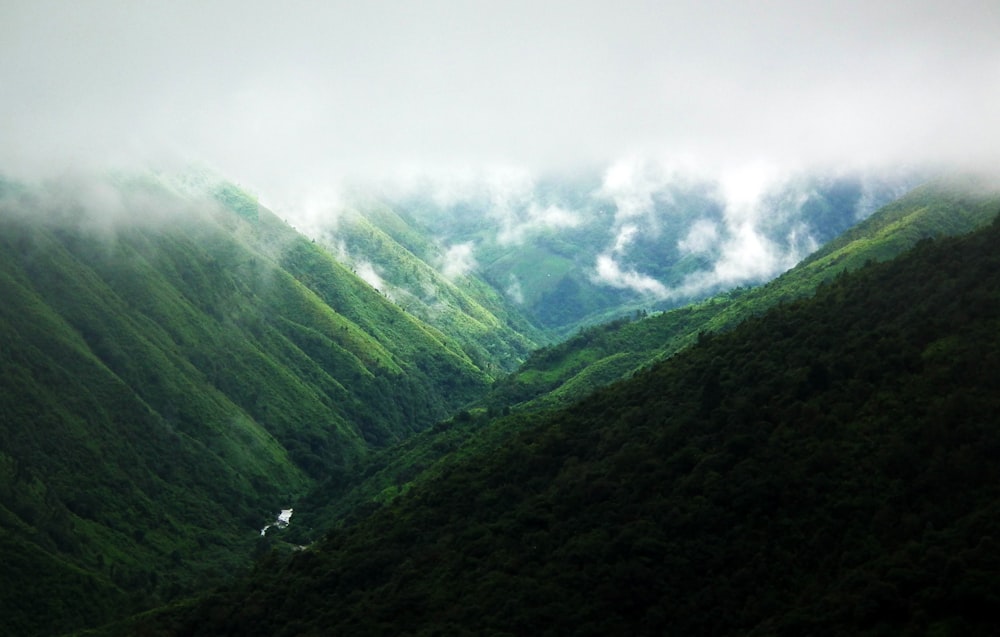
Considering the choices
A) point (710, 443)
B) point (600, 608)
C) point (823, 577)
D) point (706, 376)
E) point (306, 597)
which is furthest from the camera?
point (706, 376)

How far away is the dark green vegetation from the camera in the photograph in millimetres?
105875

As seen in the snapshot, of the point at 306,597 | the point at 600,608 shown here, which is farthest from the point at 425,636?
the point at 306,597

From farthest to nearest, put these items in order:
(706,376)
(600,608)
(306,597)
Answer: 1. (706,376)
2. (306,597)
3. (600,608)

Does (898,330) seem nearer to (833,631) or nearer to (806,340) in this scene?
(806,340)

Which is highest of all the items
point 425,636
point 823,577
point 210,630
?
point 210,630

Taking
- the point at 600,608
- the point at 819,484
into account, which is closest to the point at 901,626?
the point at 819,484

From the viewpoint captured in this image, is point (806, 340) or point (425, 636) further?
point (806, 340)

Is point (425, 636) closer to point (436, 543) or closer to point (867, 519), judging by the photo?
point (436, 543)

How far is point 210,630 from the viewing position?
15238 centimetres

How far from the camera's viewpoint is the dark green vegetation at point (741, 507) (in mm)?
105875

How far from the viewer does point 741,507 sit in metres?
124

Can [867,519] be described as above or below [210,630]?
below

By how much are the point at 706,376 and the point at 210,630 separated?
3364 inches

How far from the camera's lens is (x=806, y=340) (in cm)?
→ 15450
